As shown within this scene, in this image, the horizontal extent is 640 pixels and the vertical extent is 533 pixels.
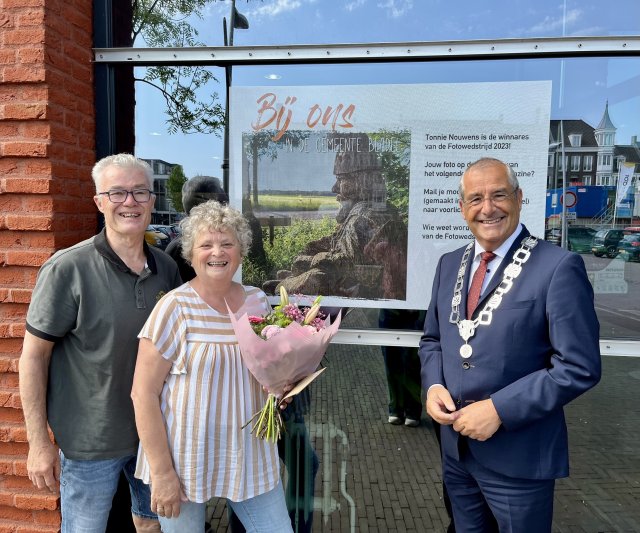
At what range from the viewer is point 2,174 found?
8.23 feet

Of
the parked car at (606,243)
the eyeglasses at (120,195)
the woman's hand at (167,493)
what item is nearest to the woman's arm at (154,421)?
the woman's hand at (167,493)

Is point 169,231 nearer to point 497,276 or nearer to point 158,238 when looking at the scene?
point 158,238

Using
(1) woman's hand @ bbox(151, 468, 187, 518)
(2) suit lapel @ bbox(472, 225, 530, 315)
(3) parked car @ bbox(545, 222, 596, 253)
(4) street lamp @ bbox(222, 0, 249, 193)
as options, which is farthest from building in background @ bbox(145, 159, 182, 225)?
(3) parked car @ bbox(545, 222, 596, 253)

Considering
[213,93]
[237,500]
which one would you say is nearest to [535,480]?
[237,500]

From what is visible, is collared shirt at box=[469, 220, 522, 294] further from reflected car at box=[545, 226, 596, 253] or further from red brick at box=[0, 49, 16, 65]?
red brick at box=[0, 49, 16, 65]

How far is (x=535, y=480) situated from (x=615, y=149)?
1.92 m

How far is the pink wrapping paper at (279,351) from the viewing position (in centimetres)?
175

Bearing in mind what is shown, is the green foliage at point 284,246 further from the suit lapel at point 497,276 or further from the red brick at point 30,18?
the red brick at point 30,18

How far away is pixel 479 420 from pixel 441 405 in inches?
7.6

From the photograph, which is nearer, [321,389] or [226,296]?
[226,296]

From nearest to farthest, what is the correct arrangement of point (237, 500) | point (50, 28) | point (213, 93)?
1. point (237, 500)
2. point (50, 28)
3. point (213, 93)

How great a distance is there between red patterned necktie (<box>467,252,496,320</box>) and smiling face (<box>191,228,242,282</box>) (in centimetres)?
100

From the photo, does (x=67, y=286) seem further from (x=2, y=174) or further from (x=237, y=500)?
(x=237, y=500)

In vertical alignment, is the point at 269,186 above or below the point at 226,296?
above
